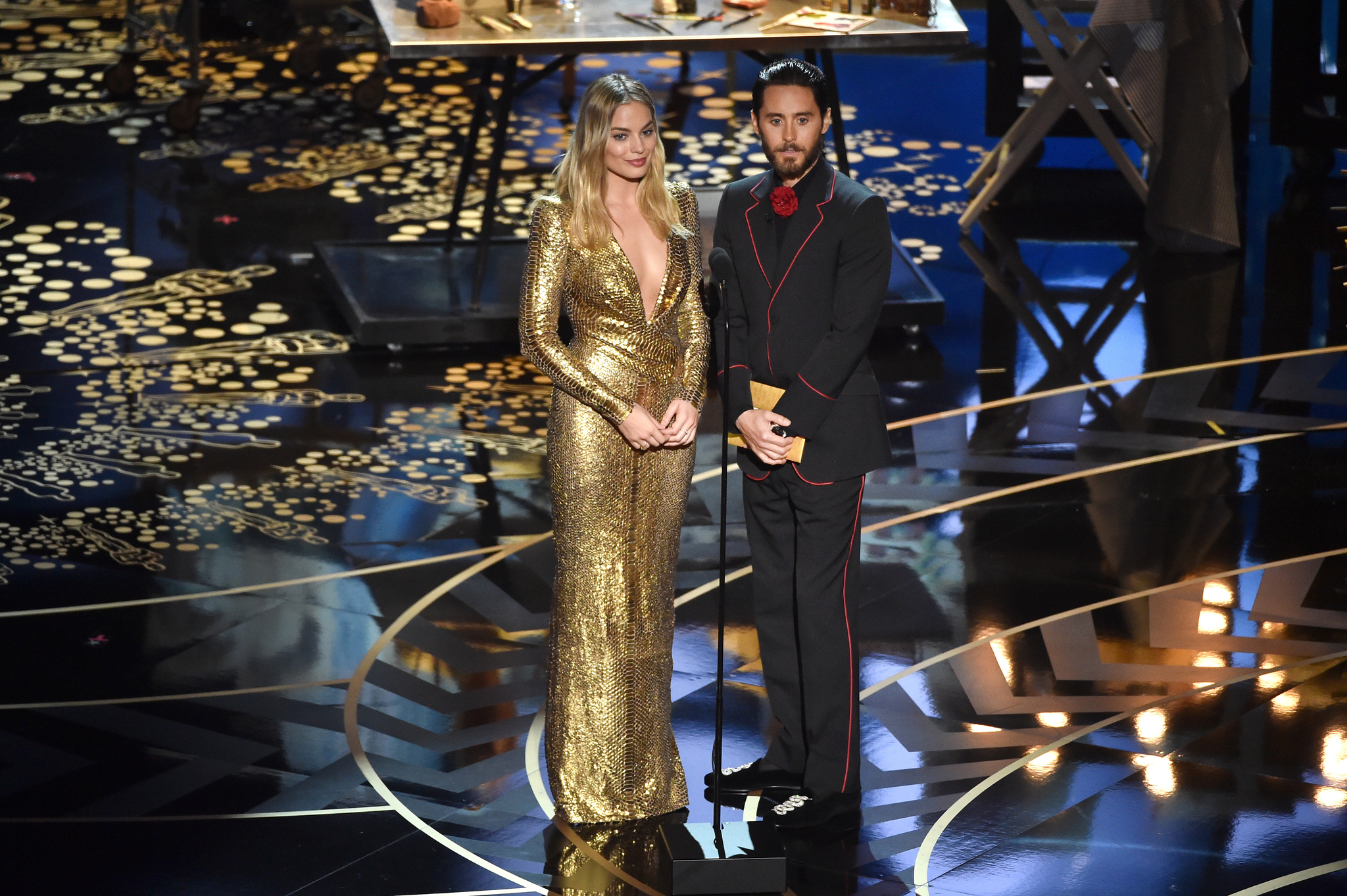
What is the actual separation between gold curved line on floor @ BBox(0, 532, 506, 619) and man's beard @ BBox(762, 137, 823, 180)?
2043mm

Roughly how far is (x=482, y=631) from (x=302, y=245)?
369 cm

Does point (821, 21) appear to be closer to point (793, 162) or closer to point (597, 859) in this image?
point (793, 162)

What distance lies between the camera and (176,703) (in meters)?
4.48

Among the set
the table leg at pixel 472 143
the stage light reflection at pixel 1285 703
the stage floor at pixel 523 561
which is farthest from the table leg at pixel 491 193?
the stage light reflection at pixel 1285 703

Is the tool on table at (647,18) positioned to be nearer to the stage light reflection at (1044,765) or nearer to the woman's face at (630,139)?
Result: the woman's face at (630,139)

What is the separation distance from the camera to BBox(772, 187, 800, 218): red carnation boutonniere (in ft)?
12.2

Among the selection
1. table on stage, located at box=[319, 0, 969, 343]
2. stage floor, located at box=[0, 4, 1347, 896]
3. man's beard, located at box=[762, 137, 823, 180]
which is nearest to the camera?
man's beard, located at box=[762, 137, 823, 180]

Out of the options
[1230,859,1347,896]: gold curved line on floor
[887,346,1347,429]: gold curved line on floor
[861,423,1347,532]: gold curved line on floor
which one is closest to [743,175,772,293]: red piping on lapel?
[1230,859,1347,896]: gold curved line on floor

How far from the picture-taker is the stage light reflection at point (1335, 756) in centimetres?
413

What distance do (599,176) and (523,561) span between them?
6.39 feet

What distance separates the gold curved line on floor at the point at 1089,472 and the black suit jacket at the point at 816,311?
1699mm

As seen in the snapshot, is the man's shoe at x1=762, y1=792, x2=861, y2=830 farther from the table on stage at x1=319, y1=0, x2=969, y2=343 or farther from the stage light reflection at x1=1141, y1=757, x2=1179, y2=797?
the table on stage at x1=319, y1=0, x2=969, y2=343

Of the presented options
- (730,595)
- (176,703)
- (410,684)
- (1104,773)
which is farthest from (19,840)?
(1104,773)

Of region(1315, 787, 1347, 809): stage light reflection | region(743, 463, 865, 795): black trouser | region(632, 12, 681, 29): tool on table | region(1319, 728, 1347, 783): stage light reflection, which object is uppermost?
region(632, 12, 681, 29): tool on table
